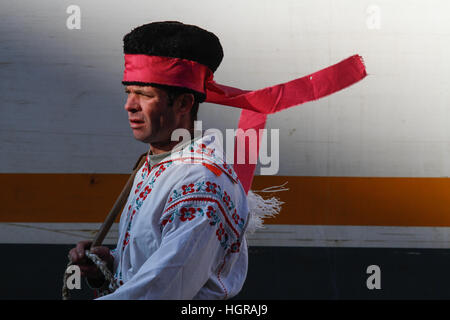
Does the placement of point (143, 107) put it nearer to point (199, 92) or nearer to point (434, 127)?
point (199, 92)

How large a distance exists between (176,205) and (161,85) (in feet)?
1.06

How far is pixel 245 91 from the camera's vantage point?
1.57 meters

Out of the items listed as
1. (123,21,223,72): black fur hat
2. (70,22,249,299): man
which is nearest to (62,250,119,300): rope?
(70,22,249,299): man

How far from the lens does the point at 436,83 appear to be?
269 centimetres

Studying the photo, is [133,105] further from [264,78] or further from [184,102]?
[264,78]

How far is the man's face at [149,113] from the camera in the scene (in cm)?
135

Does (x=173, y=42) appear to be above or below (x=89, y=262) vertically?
above

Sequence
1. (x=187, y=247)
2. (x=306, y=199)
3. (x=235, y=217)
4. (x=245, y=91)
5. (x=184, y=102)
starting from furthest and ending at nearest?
1. (x=306, y=199)
2. (x=245, y=91)
3. (x=184, y=102)
4. (x=235, y=217)
5. (x=187, y=247)

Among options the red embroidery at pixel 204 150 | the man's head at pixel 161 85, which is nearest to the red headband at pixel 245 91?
Result: the man's head at pixel 161 85

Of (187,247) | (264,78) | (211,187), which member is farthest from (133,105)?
(264,78)

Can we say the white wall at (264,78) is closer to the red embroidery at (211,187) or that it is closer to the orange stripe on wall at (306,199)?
the orange stripe on wall at (306,199)

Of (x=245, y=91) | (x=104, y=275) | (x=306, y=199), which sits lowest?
(x=104, y=275)
